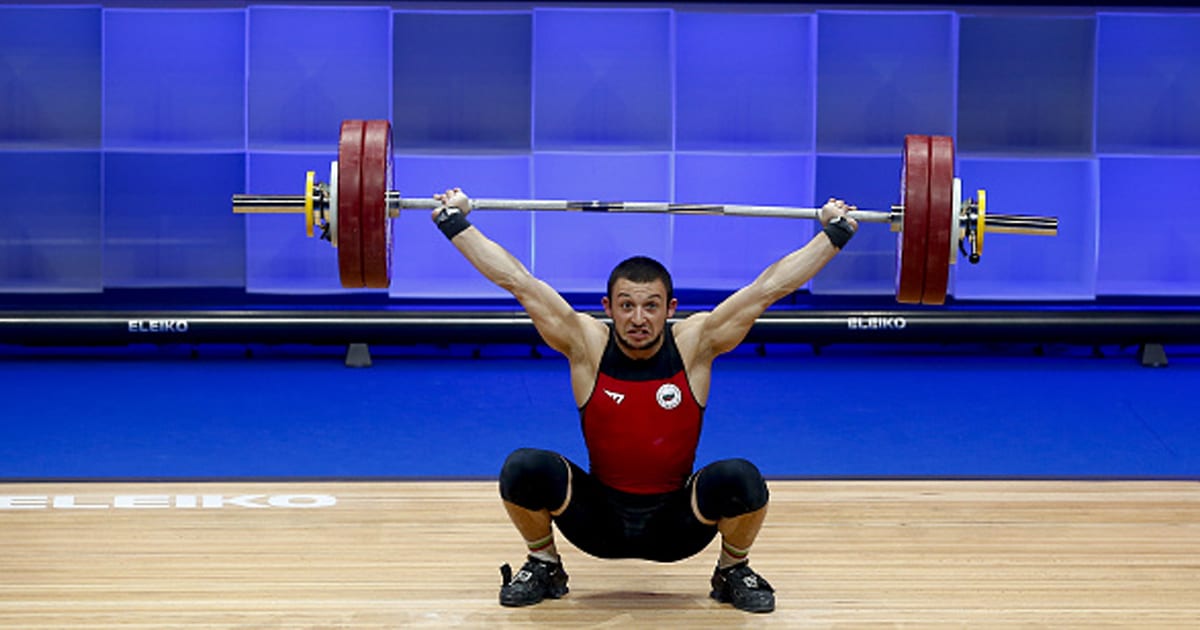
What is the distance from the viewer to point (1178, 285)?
8711 millimetres

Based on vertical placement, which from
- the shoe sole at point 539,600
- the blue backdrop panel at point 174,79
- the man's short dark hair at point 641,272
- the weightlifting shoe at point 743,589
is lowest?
the shoe sole at point 539,600

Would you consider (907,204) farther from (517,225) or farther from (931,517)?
(517,225)

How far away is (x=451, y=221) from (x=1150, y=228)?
6.10m

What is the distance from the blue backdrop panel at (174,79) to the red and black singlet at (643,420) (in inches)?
204

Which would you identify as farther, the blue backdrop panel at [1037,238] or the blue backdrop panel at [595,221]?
the blue backdrop panel at [1037,238]

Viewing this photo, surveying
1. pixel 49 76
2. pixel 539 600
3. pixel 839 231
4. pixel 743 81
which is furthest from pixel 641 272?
pixel 49 76

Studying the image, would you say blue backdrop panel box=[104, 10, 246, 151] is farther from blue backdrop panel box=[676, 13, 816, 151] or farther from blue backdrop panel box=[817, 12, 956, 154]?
blue backdrop panel box=[817, 12, 956, 154]

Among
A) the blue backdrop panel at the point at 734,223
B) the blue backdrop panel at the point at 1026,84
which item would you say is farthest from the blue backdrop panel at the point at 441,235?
the blue backdrop panel at the point at 1026,84

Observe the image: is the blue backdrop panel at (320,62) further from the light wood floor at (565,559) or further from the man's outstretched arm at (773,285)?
the man's outstretched arm at (773,285)

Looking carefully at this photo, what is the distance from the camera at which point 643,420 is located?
376 cm

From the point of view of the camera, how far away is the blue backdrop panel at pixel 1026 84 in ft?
28.5

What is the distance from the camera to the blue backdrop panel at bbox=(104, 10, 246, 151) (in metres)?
8.38

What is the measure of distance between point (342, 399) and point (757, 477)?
3702 millimetres

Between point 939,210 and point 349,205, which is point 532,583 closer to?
point 349,205
